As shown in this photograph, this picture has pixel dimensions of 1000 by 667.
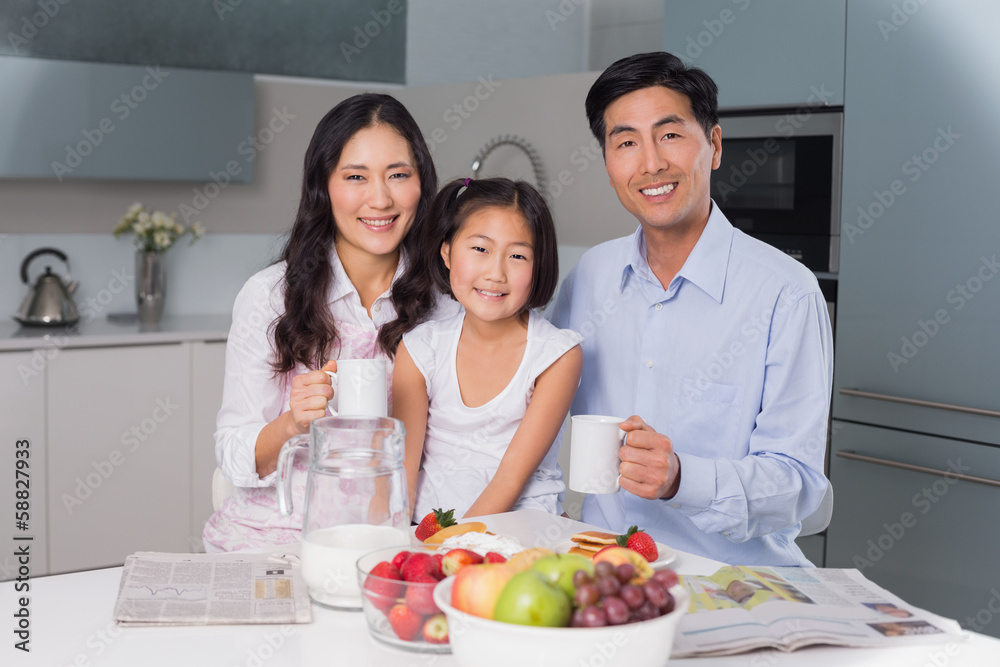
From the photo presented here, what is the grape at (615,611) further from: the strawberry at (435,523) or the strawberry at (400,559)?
the strawberry at (435,523)

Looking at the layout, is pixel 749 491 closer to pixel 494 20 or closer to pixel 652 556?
pixel 652 556

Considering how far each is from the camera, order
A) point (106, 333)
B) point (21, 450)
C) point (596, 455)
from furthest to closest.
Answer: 1. point (106, 333)
2. point (21, 450)
3. point (596, 455)

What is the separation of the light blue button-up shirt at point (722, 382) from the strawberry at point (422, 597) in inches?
25.6

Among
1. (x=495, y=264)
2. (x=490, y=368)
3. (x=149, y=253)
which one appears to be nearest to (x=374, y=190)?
(x=495, y=264)

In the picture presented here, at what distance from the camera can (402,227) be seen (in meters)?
1.89

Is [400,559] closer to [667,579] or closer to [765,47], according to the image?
[667,579]

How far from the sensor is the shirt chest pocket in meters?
1.78

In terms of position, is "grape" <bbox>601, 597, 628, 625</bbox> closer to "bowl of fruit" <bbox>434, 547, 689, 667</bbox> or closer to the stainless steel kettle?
"bowl of fruit" <bbox>434, 547, 689, 667</bbox>

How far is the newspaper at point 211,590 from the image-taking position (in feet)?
3.67

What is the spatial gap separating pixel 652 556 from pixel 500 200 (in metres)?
0.75

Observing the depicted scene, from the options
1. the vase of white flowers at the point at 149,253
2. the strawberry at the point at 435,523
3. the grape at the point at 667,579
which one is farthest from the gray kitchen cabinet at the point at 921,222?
the vase of white flowers at the point at 149,253

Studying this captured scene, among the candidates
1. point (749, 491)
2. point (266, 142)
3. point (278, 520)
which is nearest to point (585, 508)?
point (749, 491)

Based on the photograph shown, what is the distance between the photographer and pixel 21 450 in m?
3.30

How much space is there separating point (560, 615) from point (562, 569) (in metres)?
0.05
